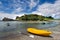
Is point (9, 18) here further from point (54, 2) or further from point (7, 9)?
point (54, 2)

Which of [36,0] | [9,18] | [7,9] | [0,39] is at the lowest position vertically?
[0,39]

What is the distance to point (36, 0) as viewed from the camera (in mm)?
4281

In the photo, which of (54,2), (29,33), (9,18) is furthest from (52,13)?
(9,18)

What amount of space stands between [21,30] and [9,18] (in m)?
0.94

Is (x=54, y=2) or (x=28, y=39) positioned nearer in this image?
(x=28, y=39)

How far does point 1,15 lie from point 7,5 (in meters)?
0.36

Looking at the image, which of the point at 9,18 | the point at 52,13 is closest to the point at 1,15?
the point at 9,18

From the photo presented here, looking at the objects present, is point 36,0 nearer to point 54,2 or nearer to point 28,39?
point 54,2

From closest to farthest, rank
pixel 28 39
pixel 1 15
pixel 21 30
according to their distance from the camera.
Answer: pixel 28 39 → pixel 1 15 → pixel 21 30

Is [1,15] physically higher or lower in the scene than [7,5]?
lower

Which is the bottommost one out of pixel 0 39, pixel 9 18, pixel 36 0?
pixel 0 39

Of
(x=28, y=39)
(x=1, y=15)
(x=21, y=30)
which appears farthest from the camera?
(x=21, y=30)

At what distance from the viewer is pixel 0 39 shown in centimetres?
390

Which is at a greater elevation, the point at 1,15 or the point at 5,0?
the point at 5,0
